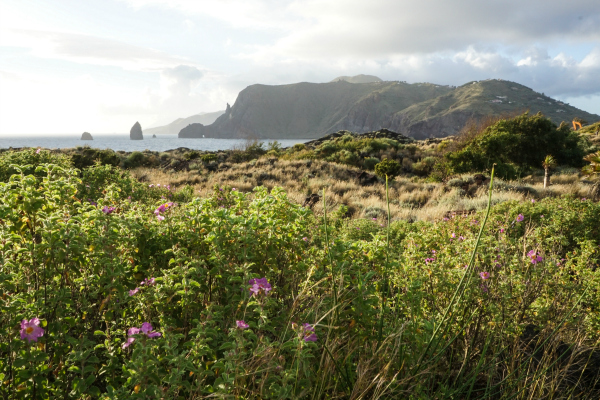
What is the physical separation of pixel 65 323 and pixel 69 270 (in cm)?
39

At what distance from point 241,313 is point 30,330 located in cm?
108

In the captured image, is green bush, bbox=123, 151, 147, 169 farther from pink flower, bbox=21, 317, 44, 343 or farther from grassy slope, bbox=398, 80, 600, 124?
grassy slope, bbox=398, 80, 600, 124

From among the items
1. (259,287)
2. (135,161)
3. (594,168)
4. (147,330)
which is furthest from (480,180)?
(135,161)

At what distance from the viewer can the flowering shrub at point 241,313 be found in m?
1.71

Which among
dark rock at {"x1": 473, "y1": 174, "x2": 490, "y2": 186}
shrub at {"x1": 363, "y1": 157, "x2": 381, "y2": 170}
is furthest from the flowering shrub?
shrub at {"x1": 363, "y1": 157, "x2": 381, "y2": 170}

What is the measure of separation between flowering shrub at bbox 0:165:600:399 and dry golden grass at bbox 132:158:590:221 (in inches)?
226

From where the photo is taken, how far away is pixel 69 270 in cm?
220

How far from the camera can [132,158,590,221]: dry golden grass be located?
11.0 meters

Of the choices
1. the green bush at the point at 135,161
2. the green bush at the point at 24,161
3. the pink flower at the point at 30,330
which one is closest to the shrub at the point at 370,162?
the green bush at the point at 135,161

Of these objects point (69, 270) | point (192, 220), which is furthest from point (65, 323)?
point (192, 220)

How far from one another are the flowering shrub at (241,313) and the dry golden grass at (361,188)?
5.75 metres

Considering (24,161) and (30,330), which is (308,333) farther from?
(24,161)

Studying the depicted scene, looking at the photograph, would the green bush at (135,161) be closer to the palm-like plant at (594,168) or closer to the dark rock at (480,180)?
the dark rock at (480,180)

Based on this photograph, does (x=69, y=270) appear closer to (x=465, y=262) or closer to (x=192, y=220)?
(x=192, y=220)
